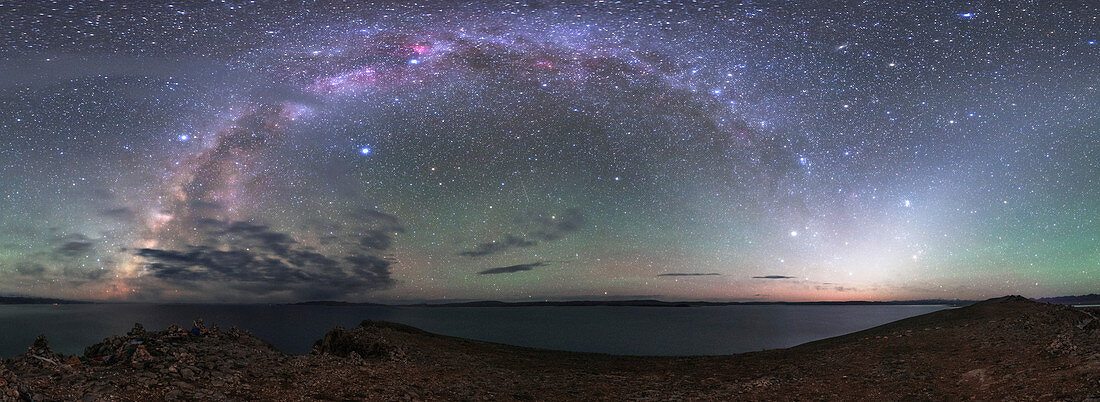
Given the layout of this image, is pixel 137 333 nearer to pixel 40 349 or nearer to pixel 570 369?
pixel 40 349

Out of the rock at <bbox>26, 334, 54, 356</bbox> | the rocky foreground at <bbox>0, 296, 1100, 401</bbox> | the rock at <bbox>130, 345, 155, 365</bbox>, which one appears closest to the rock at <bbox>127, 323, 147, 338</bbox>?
the rocky foreground at <bbox>0, 296, 1100, 401</bbox>

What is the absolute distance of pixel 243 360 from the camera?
14297 millimetres

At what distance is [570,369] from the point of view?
65.6ft

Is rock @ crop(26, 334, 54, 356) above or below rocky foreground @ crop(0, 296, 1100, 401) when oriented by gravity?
above

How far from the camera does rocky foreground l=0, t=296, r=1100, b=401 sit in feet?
38.8

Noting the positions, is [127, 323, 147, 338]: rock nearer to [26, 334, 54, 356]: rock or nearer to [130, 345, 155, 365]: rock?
[26, 334, 54, 356]: rock

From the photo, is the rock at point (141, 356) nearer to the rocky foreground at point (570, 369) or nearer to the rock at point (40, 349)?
the rocky foreground at point (570, 369)

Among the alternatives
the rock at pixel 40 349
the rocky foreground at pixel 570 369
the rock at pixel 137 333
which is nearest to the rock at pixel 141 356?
the rocky foreground at pixel 570 369

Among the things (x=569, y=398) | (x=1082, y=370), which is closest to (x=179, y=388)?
(x=569, y=398)

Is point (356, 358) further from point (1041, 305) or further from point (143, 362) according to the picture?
point (1041, 305)

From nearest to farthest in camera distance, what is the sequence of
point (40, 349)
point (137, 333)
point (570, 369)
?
point (40, 349) < point (137, 333) < point (570, 369)

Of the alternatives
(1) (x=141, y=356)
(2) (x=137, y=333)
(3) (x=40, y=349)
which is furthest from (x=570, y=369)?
(3) (x=40, y=349)

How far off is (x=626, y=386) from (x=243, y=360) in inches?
440

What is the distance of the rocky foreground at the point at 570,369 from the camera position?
11820 millimetres
